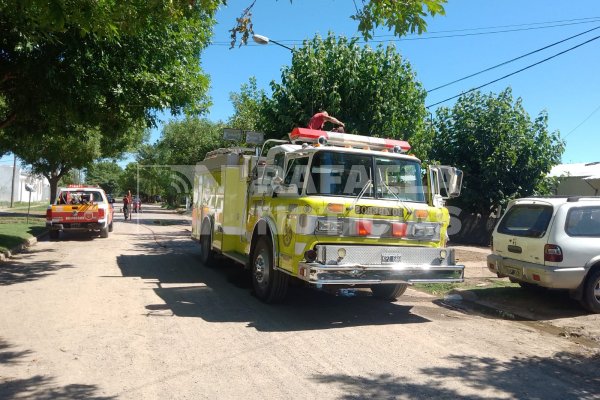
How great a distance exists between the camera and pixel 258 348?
5.68 meters

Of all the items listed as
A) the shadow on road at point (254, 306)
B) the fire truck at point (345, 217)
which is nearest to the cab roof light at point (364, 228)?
the fire truck at point (345, 217)

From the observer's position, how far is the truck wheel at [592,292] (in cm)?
777

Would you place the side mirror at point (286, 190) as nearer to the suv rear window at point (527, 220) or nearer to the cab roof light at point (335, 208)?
the cab roof light at point (335, 208)

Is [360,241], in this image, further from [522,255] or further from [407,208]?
[522,255]

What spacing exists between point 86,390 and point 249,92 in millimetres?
22333

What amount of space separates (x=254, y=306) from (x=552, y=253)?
4.64 m

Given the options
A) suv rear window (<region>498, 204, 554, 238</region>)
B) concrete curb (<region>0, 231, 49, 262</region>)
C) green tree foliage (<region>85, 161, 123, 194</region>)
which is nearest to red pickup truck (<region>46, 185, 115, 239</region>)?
concrete curb (<region>0, 231, 49, 262</region>)

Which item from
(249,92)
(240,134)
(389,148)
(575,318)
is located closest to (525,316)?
(575,318)

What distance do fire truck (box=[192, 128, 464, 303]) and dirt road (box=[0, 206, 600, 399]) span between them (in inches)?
25.8

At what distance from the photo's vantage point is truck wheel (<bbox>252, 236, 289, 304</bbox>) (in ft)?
24.8

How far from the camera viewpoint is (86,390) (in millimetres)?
4375

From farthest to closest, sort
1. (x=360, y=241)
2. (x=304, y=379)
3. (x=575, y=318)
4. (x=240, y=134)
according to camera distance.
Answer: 1. (x=240, y=134)
2. (x=575, y=318)
3. (x=360, y=241)
4. (x=304, y=379)

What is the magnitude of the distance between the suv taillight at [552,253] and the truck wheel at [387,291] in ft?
7.28

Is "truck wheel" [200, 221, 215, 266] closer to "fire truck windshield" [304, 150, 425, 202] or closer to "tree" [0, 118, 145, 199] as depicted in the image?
"fire truck windshield" [304, 150, 425, 202]
